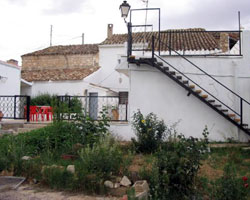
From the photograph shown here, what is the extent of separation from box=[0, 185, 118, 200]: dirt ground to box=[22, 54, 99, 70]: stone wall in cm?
1934

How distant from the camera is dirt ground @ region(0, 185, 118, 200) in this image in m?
4.88

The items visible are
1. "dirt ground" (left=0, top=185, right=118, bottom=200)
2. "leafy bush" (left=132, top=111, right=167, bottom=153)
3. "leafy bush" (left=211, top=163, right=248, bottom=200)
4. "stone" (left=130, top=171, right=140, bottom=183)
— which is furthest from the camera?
"leafy bush" (left=132, top=111, right=167, bottom=153)

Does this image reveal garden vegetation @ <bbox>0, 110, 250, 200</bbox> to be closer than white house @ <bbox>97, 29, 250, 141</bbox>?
Yes

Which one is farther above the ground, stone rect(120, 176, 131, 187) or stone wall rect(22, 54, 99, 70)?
stone wall rect(22, 54, 99, 70)

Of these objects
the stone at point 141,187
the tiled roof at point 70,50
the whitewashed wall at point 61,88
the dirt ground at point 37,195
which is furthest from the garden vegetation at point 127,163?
the tiled roof at point 70,50

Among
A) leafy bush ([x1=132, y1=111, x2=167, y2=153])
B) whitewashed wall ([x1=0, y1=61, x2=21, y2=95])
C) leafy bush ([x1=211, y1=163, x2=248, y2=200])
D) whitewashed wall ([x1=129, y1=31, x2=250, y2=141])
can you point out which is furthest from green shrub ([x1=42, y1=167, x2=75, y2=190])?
whitewashed wall ([x1=0, y1=61, x2=21, y2=95])

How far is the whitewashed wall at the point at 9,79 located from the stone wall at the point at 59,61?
893 centimetres

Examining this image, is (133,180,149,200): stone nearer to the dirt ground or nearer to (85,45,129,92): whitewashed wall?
the dirt ground

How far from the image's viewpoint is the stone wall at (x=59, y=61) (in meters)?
24.1

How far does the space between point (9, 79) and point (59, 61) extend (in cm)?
1051

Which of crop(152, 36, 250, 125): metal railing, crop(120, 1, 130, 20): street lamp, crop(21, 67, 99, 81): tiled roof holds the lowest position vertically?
crop(152, 36, 250, 125): metal railing

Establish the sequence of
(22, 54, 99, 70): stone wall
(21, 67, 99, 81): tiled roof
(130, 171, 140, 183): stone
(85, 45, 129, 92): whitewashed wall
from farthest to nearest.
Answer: (22, 54, 99, 70): stone wall
(85, 45, 129, 92): whitewashed wall
(21, 67, 99, 81): tiled roof
(130, 171, 140, 183): stone

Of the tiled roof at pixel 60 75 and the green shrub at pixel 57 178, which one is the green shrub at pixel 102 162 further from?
the tiled roof at pixel 60 75

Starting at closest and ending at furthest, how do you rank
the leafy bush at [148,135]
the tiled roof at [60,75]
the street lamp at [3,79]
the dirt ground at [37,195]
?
the dirt ground at [37,195] → the leafy bush at [148,135] → the street lamp at [3,79] → the tiled roof at [60,75]
